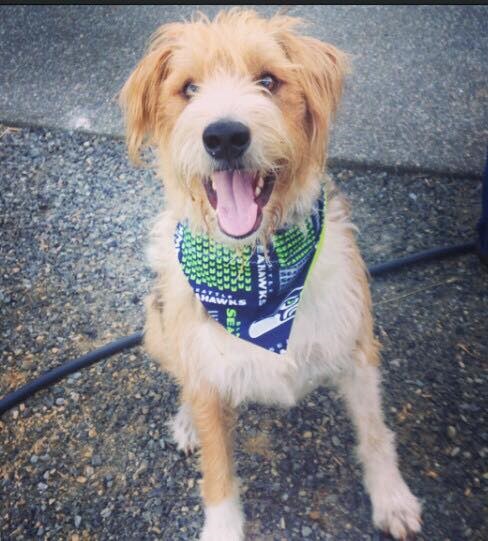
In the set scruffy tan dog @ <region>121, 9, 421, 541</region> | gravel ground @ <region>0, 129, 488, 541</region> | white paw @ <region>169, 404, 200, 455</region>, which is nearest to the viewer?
scruffy tan dog @ <region>121, 9, 421, 541</region>

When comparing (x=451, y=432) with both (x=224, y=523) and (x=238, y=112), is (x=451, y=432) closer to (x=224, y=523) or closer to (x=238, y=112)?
(x=224, y=523)

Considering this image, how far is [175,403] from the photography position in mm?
3492

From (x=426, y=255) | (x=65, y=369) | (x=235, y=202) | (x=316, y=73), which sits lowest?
(x=65, y=369)

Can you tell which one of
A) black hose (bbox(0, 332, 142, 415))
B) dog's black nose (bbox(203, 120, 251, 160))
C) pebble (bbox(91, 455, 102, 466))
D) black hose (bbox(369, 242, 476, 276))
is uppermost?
dog's black nose (bbox(203, 120, 251, 160))

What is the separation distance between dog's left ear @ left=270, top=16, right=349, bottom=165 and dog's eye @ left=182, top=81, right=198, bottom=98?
1.25ft

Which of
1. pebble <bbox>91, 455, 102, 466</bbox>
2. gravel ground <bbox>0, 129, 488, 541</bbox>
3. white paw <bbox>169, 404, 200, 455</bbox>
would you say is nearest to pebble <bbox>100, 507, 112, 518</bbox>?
gravel ground <bbox>0, 129, 488, 541</bbox>

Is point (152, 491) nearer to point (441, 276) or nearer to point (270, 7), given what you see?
point (441, 276)

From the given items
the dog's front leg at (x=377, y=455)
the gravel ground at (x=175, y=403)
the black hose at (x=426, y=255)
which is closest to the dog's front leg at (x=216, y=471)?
the gravel ground at (x=175, y=403)

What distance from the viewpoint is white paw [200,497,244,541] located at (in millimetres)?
2797

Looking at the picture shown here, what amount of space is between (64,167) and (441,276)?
3246 millimetres

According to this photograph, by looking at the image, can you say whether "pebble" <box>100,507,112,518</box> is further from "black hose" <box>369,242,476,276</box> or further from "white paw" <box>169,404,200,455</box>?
"black hose" <box>369,242,476,276</box>

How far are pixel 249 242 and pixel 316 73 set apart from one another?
0.72m

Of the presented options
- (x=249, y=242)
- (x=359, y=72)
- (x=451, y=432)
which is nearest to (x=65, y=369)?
(x=249, y=242)

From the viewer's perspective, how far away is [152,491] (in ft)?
10.2
